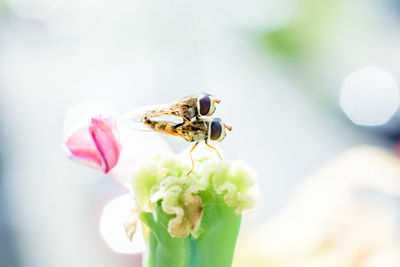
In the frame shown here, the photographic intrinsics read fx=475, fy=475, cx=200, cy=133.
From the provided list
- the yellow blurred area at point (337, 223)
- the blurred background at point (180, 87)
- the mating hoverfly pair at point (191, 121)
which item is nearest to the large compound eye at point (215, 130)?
the mating hoverfly pair at point (191, 121)

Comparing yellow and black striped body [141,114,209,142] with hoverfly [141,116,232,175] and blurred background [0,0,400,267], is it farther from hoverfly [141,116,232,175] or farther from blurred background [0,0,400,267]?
blurred background [0,0,400,267]

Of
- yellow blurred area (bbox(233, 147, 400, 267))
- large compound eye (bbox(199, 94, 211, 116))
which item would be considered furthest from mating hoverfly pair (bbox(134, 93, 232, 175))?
yellow blurred area (bbox(233, 147, 400, 267))

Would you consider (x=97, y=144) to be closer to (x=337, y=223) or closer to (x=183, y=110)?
(x=183, y=110)

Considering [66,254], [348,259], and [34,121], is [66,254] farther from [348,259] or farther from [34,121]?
[348,259]

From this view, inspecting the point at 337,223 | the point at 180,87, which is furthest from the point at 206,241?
the point at 180,87

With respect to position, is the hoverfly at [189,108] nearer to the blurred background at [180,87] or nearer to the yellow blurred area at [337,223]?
the yellow blurred area at [337,223]

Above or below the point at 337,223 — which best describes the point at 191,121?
below

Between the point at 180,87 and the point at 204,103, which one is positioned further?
the point at 180,87

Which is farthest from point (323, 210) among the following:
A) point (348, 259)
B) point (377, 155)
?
point (377, 155)
